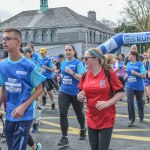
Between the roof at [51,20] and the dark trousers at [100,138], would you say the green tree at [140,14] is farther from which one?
the dark trousers at [100,138]

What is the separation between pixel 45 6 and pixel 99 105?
83.8m

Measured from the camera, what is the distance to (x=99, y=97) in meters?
5.00

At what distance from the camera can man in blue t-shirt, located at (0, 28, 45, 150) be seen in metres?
4.74

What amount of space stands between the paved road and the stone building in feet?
201

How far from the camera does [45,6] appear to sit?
3420 inches

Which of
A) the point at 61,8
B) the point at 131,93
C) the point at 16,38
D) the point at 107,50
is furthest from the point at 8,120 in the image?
the point at 61,8

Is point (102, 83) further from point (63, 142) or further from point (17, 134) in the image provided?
point (63, 142)

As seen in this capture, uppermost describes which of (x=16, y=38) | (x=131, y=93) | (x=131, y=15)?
(x=131, y=15)

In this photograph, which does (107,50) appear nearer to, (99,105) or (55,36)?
(99,105)

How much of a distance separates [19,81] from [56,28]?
2960 inches

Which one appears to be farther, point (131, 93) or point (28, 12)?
point (28, 12)

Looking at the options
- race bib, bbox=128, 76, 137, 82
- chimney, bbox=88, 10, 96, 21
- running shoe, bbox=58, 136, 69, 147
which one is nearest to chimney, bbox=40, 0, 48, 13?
chimney, bbox=88, 10, 96, 21

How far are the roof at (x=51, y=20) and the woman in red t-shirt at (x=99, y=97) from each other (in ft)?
242

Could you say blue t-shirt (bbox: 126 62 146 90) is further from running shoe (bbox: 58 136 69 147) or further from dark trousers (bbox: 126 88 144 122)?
running shoe (bbox: 58 136 69 147)
